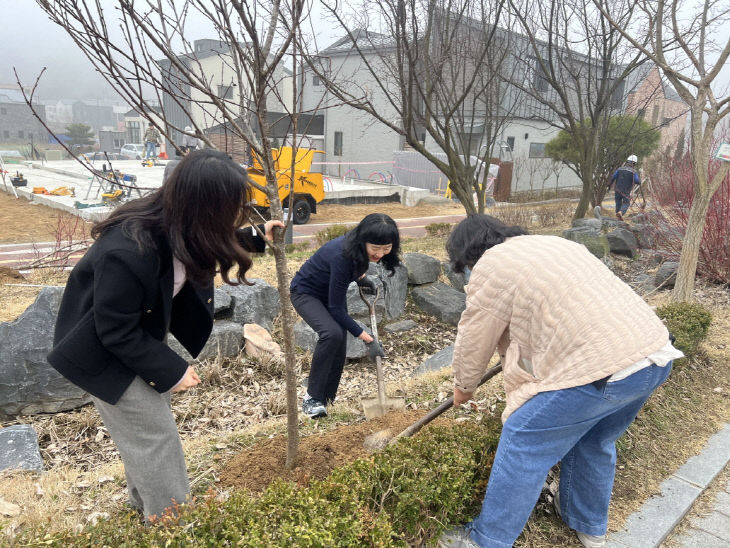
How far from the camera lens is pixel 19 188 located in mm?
17250

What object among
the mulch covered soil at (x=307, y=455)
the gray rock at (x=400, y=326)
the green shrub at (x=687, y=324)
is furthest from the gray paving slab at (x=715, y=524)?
the gray rock at (x=400, y=326)

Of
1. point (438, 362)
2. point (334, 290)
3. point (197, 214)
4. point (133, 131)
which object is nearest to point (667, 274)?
point (438, 362)

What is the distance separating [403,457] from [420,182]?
2021 centimetres

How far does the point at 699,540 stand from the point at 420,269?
4.99 metres

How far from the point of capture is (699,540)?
2555mm

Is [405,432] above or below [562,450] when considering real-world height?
below

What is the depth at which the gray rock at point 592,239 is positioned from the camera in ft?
31.0

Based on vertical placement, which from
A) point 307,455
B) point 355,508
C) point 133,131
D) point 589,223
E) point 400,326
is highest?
point 133,131

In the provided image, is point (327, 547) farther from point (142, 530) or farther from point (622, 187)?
point (622, 187)

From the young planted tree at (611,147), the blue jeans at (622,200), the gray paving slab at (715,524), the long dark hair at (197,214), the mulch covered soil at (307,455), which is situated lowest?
the gray paving slab at (715,524)

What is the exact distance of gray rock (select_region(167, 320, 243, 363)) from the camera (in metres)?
5.04

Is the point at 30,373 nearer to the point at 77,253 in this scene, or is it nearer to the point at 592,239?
the point at 77,253

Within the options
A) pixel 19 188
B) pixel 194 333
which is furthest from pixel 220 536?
pixel 19 188

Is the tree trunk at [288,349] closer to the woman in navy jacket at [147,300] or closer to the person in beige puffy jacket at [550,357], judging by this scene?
the woman in navy jacket at [147,300]
